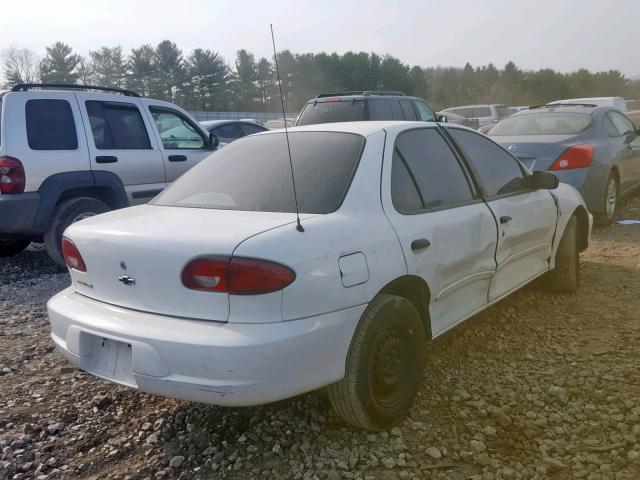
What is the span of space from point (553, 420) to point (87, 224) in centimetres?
254

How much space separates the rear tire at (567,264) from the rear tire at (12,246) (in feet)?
19.0

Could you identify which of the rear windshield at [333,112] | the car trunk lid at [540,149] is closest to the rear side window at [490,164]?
the car trunk lid at [540,149]

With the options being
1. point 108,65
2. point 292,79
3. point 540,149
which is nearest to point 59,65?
point 108,65

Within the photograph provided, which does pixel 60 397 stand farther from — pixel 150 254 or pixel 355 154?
pixel 355 154

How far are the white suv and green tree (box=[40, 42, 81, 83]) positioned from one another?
46.3m

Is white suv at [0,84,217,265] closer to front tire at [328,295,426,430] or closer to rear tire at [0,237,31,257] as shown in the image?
rear tire at [0,237,31,257]

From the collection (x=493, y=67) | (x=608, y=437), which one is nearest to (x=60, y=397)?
(x=608, y=437)

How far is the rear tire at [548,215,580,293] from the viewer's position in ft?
15.7

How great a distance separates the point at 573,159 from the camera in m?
7.07

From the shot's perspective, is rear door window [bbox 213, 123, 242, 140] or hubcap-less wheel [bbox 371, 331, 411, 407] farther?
rear door window [bbox 213, 123, 242, 140]

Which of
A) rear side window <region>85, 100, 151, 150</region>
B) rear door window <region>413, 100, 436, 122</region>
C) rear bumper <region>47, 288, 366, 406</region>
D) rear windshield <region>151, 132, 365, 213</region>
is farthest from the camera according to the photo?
rear door window <region>413, 100, 436, 122</region>

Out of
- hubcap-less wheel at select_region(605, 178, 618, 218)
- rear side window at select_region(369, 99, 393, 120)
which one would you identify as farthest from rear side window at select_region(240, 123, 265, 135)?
hubcap-less wheel at select_region(605, 178, 618, 218)

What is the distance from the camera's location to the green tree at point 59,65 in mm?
48500

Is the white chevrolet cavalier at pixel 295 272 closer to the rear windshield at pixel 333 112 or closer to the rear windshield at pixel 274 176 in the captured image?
the rear windshield at pixel 274 176
